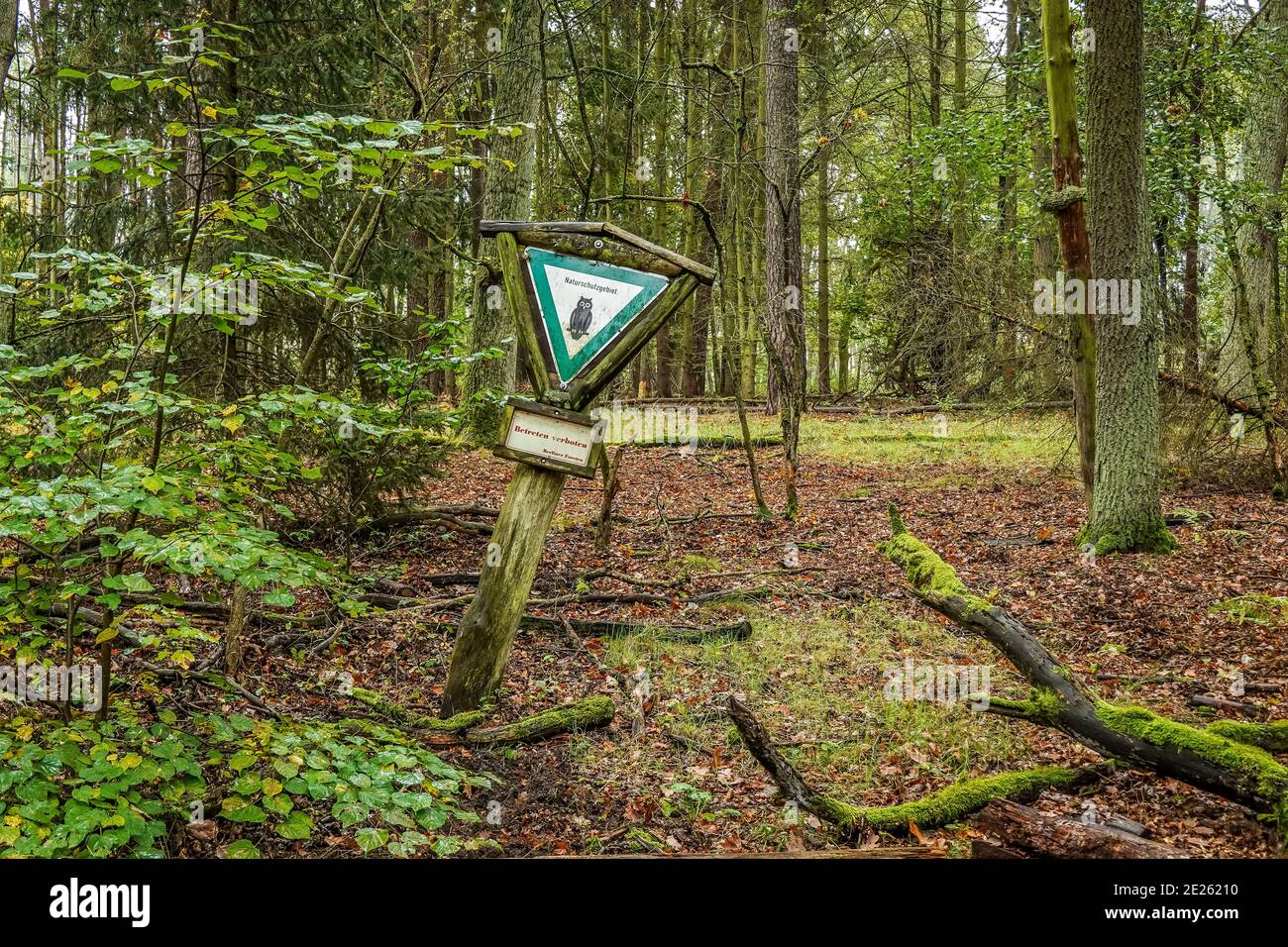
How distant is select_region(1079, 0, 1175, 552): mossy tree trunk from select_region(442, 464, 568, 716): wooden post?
5.75 m

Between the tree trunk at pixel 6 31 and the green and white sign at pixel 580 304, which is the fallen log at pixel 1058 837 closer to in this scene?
the green and white sign at pixel 580 304

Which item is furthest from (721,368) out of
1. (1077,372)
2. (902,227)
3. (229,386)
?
(229,386)

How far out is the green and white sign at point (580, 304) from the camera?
426cm

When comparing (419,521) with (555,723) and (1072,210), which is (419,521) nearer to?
(555,723)

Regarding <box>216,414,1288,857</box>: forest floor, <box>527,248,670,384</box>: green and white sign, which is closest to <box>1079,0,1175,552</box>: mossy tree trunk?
<box>216,414,1288,857</box>: forest floor

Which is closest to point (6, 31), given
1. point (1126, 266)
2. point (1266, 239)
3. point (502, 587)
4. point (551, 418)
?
point (551, 418)

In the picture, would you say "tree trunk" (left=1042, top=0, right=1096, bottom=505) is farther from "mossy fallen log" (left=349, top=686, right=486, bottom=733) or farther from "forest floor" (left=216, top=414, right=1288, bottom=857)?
"mossy fallen log" (left=349, top=686, right=486, bottom=733)

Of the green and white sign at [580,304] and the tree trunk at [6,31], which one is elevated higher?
the tree trunk at [6,31]

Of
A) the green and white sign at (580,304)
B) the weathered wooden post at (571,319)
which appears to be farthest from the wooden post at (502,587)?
the green and white sign at (580,304)

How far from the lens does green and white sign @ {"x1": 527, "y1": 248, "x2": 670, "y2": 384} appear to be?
14.0 ft

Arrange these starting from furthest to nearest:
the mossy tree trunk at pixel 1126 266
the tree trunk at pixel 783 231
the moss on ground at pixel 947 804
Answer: the tree trunk at pixel 783 231
the mossy tree trunk at pixel 1126 266
the moss on ground at pixel 947 804

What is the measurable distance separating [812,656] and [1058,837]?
2.93 metres

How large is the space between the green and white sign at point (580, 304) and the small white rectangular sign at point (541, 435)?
0.24 metres

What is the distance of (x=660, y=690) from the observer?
5.38 meters
